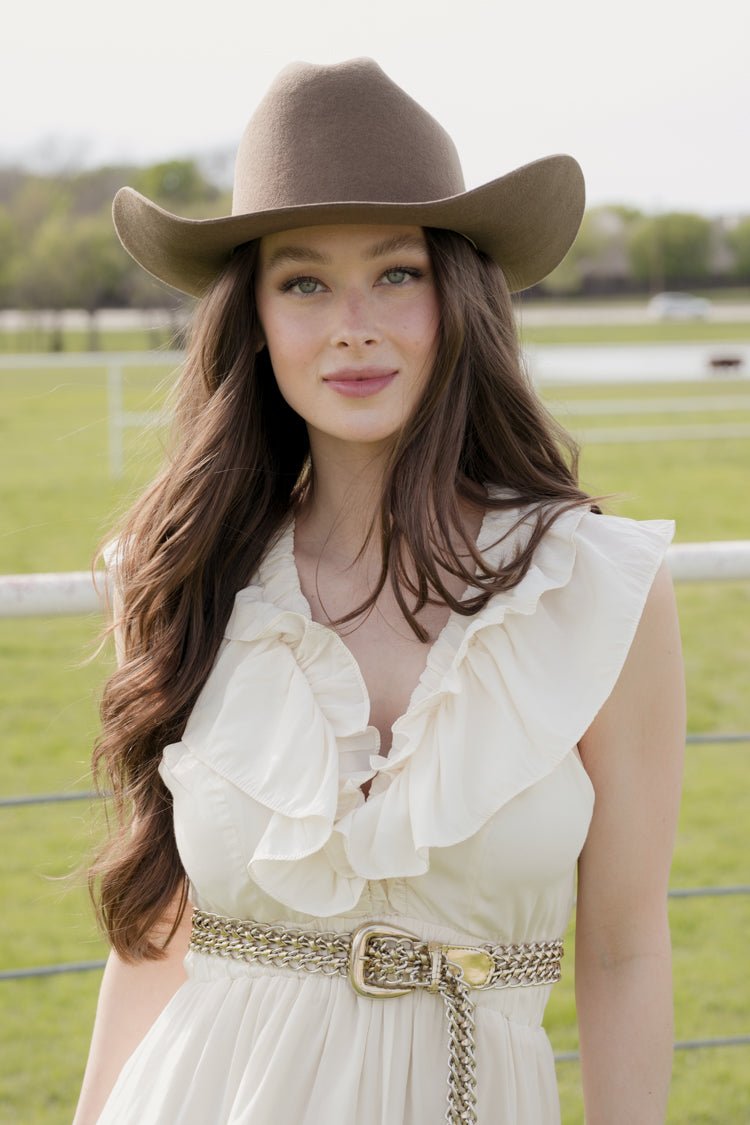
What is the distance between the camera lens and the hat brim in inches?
74.9

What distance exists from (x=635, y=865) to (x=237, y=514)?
31.6 inches

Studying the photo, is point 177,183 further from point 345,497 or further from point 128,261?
point 345,497

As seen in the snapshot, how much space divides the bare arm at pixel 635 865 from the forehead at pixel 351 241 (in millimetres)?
590

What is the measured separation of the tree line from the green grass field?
38.6 m

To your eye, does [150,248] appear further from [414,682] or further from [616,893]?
[616,893]

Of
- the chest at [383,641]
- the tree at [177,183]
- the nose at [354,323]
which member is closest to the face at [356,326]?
the nose at [354,323]

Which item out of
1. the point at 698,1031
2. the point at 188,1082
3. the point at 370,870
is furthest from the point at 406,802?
the point at 698,1031

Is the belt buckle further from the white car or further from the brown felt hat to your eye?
the white car

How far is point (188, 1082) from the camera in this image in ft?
6.02

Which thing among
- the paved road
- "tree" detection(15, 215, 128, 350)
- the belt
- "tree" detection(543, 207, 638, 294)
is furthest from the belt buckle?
"tree" detection(543, 207, 638, 294)

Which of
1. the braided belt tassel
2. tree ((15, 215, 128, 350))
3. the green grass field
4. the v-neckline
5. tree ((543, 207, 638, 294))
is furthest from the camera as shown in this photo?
tree ((543, 207, 638, 294))

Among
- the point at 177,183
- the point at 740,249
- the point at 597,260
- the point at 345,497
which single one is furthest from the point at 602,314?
the point at 345,497

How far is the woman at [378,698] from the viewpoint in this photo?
5.81 ft

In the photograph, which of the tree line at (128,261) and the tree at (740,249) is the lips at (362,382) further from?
the tree at (740,249)
